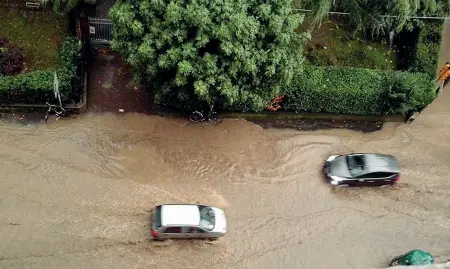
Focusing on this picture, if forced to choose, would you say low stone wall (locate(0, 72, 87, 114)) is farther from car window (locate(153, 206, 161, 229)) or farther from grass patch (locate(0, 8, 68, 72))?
car window (locate(153, 206, 161, 229))

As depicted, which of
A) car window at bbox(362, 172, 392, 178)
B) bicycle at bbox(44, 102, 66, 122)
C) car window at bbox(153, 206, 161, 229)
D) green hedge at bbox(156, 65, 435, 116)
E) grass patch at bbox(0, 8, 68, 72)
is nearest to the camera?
car window at bbox(153, 206, 161, 229)

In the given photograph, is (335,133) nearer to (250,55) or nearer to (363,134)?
(363,134)

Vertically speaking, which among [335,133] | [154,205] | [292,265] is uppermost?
[335,133]

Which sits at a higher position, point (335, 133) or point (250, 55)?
point (250, 55)

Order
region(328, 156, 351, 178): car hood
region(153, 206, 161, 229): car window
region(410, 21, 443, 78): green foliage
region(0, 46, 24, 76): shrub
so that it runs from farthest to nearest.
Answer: region(410, 21, 443, 78): green foliage → region(0, 46, 24, 76): shrub → region(328, 156, 351, 178): car hood → region(153, 206, 161, 229): car window

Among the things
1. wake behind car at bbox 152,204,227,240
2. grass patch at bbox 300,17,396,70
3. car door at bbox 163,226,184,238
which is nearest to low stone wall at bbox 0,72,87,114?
wake behind car at bbox 152,204,227,240

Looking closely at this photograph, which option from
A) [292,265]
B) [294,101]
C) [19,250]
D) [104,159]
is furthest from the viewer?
[294,101]

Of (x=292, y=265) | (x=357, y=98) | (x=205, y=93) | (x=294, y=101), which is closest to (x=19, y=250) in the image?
(x=205, y=93)
